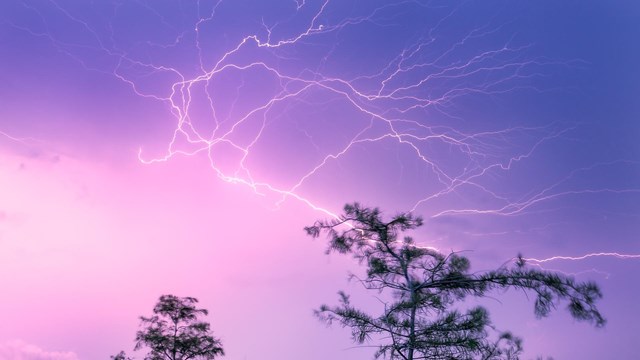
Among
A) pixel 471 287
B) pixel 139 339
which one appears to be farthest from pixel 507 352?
pixel 139 339

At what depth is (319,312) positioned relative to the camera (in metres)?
6.57

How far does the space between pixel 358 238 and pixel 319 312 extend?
1129 millimetres

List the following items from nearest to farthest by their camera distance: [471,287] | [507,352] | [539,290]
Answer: [539,290] → [471,287] → [507,352]

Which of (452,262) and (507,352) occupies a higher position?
(452,262)

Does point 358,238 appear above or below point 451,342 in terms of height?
above

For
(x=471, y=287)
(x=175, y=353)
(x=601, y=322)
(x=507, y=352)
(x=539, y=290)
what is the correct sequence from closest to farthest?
(x=601, y=322) → (x=539, y=290) → (x=471, y=287) → (x=507, y=352) → (x=175, y=353)

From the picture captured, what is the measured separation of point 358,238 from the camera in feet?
21.6

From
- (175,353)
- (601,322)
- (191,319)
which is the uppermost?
(191,319)

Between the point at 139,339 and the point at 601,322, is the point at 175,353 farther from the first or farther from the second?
the point at 601,322

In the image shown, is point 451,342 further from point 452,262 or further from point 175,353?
point 175,353

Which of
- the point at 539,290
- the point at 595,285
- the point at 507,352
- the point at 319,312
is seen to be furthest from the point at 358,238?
the point at 507,352

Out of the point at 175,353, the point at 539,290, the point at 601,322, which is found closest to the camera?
the point at 601,322

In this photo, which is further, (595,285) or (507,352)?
(507,352)

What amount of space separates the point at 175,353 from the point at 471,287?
14082 mm
